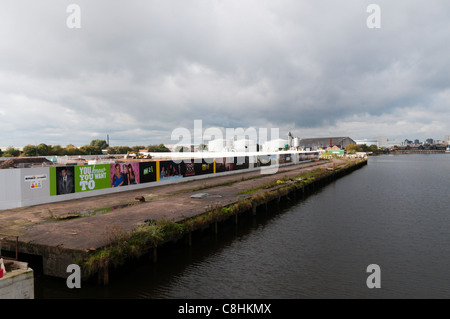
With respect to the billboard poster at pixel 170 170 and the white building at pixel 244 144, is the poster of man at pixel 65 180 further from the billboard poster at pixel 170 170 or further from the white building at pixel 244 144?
the white building at pixel 244 144

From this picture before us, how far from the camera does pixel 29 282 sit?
32.0 ft

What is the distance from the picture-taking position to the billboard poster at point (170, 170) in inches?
1513

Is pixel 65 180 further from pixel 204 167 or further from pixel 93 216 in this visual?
pixel 204 167

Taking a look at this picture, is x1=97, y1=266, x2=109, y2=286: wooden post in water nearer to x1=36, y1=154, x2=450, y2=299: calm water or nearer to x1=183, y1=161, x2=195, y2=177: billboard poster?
x1=36, y1=154, x2=450, y2=299: calm water

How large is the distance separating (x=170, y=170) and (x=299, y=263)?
27.2 metres

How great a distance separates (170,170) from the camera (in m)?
40.1

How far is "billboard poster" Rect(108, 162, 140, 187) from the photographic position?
3127 cm

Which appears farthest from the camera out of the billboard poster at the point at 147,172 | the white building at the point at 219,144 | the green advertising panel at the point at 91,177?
the white building at the point at 219,144

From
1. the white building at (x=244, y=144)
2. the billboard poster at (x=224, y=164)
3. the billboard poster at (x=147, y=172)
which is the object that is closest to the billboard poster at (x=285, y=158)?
the billboard poster at (x=224, y=164)

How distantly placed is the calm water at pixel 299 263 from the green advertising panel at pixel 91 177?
48.7 feet
